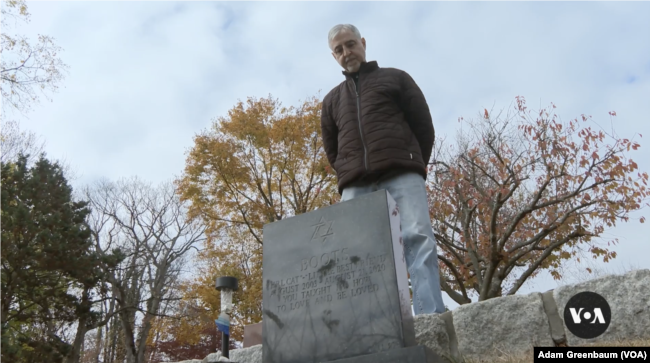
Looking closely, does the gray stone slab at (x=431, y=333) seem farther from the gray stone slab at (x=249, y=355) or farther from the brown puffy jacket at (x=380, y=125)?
the gray stone slab at (x=249, y=355)

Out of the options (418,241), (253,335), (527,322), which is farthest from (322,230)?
(253,335)

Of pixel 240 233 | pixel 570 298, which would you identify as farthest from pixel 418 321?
pixel 240 233

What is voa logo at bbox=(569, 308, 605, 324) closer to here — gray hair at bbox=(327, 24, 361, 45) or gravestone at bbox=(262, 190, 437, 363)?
gravestone at bbox=(262, 190, 437, 363)

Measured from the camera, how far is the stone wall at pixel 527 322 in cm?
335

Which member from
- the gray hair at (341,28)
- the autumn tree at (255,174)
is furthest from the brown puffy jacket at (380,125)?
the autumn tree at (255,174)

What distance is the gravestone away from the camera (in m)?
3.01

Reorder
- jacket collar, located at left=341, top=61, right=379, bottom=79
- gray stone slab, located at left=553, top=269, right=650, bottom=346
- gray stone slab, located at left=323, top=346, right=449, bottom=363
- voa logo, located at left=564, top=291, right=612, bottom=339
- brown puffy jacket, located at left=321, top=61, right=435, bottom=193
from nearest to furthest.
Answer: gray stone slab, located at left=323, top=346, right=449, bottom=363 < gray stone slab, located at left=553, top=269, right=650, bottom=346 < voa logo, located at left=564, top=291, right=612, bottom=339 < brown puffy jacket, located at left=321, top=61, right=435, bottom=193 < jacket collar, located at left=341, top=61, right=379, bottom=79

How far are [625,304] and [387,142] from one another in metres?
1.97

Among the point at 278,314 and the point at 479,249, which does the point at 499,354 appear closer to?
the point at 278,314

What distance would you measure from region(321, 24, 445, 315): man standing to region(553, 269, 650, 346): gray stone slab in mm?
1060

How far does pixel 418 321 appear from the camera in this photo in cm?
354

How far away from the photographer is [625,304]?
338cm

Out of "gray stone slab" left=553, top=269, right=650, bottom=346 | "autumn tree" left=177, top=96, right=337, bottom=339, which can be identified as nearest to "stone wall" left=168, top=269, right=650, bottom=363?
"gray stone slab" left=553, top=269, right=650, bottom=346

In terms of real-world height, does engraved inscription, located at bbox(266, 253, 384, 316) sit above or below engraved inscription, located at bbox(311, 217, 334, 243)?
below
